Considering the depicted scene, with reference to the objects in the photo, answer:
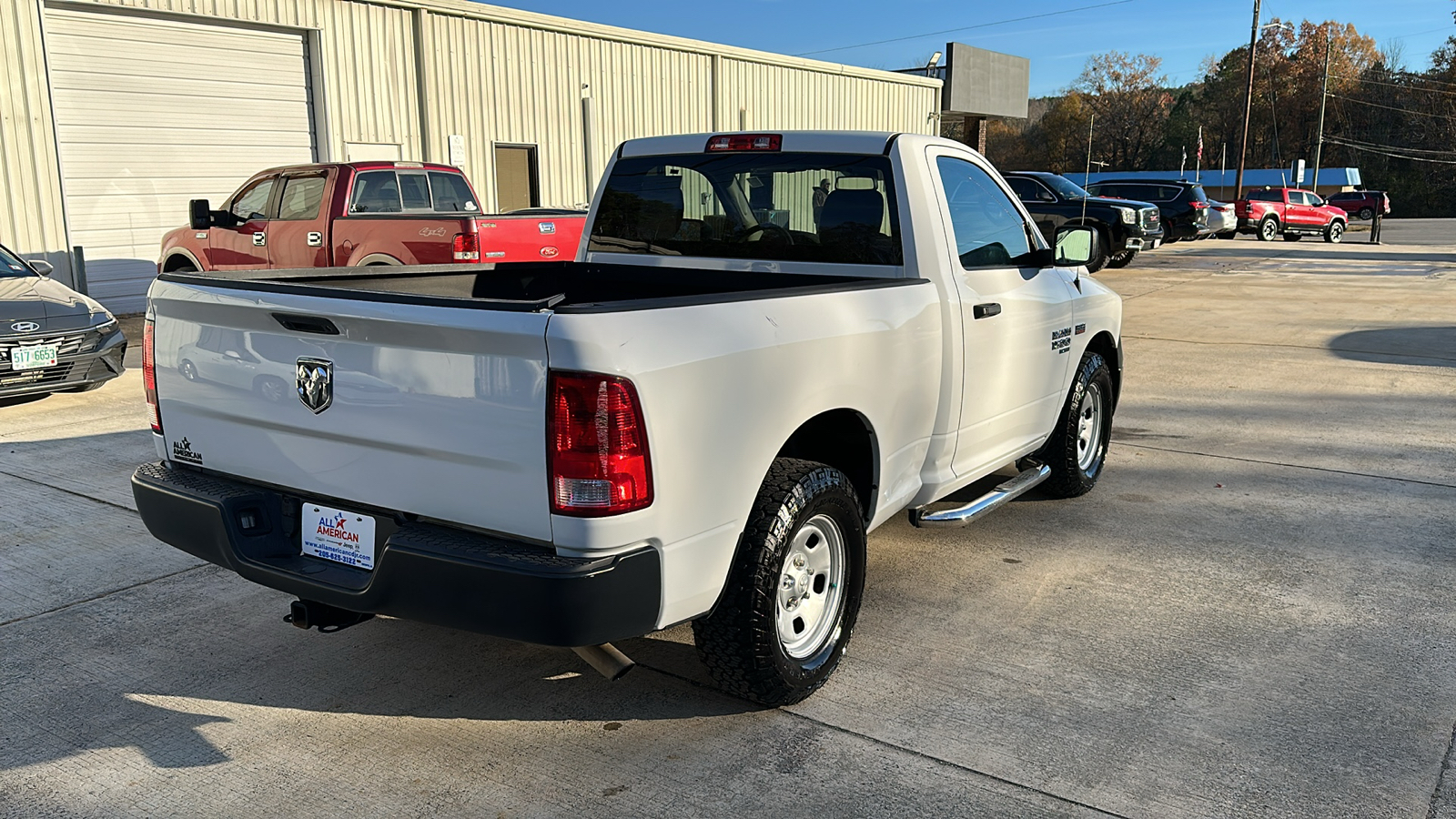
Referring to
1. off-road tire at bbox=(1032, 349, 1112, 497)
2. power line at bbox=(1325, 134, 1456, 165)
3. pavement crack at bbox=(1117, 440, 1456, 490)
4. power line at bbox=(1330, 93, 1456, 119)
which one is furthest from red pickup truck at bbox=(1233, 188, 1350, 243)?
power line at bbox=(1330, 93, 1456, 119)

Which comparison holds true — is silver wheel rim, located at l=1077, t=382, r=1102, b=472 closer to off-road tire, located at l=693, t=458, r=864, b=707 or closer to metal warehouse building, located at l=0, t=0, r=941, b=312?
off-road tire, located at l=693, t=458, r=864, b=707

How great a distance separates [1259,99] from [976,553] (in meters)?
100

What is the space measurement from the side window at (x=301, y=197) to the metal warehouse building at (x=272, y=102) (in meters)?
4.59

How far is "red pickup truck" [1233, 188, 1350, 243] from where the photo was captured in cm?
3478

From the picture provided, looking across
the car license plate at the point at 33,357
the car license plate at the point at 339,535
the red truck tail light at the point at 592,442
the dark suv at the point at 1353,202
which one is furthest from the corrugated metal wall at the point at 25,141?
the dark suv at the point at 1353,202

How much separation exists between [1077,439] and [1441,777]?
2.83m

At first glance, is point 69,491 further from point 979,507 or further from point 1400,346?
point 1400,346

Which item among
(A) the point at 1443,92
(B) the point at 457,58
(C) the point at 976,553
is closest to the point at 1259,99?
(A) the point at 1443,92

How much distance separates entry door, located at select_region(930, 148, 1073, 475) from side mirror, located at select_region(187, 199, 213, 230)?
987cm

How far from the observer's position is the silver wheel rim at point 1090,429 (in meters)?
6.06

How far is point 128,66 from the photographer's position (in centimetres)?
1495

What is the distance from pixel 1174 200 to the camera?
27500mm

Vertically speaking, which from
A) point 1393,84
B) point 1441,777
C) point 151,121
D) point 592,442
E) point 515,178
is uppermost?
point 1393,84

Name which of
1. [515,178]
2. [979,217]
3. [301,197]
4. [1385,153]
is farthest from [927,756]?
[1385,153]
